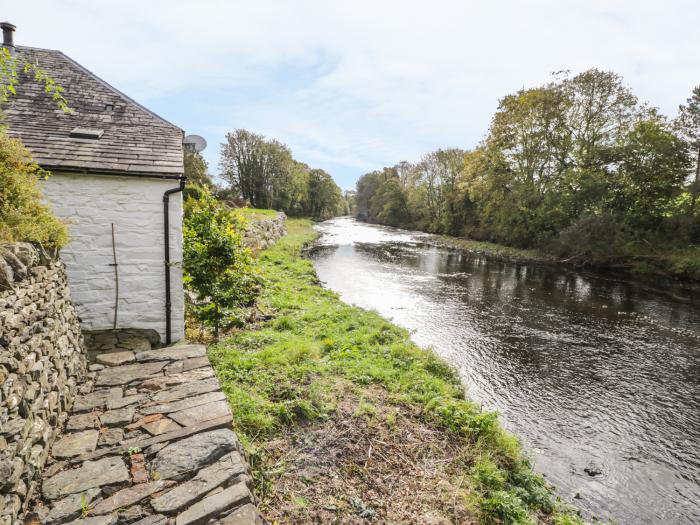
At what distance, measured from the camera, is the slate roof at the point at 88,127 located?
6531 millimetres

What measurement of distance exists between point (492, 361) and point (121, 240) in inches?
339

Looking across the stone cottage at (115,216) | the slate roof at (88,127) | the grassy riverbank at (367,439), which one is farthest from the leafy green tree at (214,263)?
the slate roof at (88,127)

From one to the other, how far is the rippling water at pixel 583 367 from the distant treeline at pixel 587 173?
651cm

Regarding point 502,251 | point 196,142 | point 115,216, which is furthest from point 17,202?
point 502,251

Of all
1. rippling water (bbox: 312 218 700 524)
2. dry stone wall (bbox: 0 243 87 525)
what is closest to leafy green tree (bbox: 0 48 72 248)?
dry stone wall (bbox: 0 243 87 525)

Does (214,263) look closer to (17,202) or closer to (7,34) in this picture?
(17,202)

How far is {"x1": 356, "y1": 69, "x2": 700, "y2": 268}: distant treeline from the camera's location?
21.9 m

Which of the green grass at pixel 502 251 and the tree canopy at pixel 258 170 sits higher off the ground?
the tree canopy at pixel 258 170

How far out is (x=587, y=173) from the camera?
79.6 feet

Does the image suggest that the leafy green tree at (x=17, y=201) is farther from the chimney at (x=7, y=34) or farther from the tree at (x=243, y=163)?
the tree at (x=243, y=163)

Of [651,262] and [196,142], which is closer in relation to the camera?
[196,142]

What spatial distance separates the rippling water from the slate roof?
7974mm

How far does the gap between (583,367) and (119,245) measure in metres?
10.5

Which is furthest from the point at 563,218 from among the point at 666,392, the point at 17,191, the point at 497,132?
the point at 17,191
